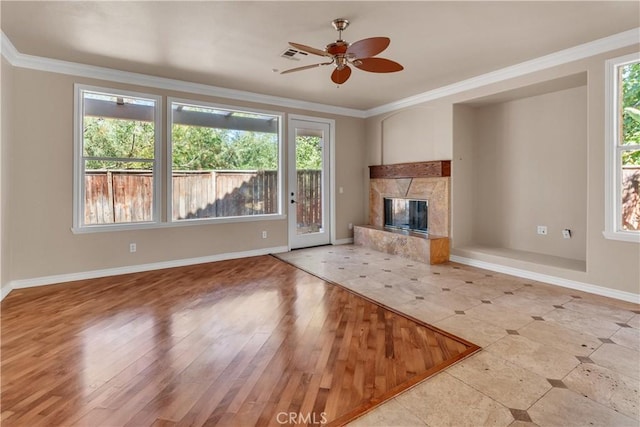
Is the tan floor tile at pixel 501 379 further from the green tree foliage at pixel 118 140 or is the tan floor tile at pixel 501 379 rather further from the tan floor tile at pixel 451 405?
the green tree foliage at pixel 118 140

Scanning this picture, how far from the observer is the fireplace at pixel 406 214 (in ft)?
17.8

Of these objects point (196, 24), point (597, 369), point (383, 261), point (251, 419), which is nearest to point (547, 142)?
point (383, 261)

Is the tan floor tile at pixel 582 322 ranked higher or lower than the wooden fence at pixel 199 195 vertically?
A: lower

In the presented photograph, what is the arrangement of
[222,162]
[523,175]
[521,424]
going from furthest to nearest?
[222,162]
[523,175]
[521,424]

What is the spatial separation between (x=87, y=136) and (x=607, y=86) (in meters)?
6.05

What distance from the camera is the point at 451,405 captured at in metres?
1.71

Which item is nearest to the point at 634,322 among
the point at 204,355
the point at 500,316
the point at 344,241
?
the point at 500,316

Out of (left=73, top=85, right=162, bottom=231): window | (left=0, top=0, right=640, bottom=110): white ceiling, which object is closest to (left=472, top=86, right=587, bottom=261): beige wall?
(left=0, top=0, right=640, bottom=110): white ceiling

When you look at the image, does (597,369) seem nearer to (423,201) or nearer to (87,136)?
(423,201)

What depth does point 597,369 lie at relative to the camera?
2.03 m

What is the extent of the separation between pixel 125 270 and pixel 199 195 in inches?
56.7

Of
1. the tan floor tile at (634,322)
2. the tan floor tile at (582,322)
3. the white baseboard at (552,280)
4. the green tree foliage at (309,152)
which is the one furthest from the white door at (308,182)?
the tan floor tile at (634,322)

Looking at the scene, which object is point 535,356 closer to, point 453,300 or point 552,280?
point 453,300

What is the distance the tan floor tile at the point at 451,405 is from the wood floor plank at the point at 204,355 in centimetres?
11
